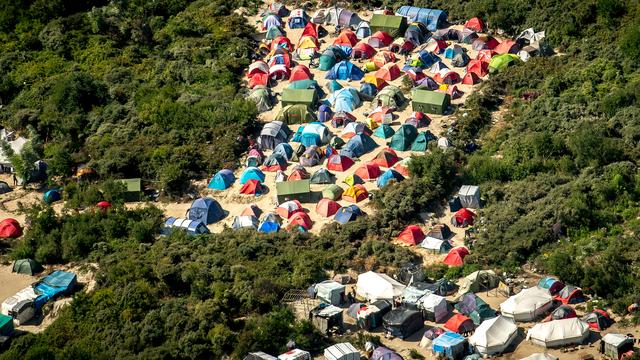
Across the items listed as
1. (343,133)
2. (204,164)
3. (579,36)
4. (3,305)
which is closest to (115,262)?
(3,305)

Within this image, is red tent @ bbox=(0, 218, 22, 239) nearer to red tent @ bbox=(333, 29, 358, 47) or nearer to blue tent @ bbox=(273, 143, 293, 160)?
blue tent @ bbox=(273, 143, 293, 160)

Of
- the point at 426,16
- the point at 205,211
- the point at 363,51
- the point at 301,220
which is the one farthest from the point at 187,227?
the point at 426,16

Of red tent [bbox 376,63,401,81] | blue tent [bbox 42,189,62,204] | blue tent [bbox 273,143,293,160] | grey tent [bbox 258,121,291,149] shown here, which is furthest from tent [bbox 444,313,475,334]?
blue tent [bbox 42,189,62,204]

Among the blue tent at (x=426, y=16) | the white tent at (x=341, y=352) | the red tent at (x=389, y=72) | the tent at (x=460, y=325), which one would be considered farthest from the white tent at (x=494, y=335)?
the blue tent at (x=426, y=16)

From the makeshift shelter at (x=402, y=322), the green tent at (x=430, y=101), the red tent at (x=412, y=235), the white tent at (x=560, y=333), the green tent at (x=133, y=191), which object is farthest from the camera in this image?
the green tent at (x=430, y=101)

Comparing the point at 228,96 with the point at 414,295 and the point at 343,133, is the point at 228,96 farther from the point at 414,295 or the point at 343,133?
the point at 414,295

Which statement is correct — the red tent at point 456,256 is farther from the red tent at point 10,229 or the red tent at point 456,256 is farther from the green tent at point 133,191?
the red tent at point 10,229
